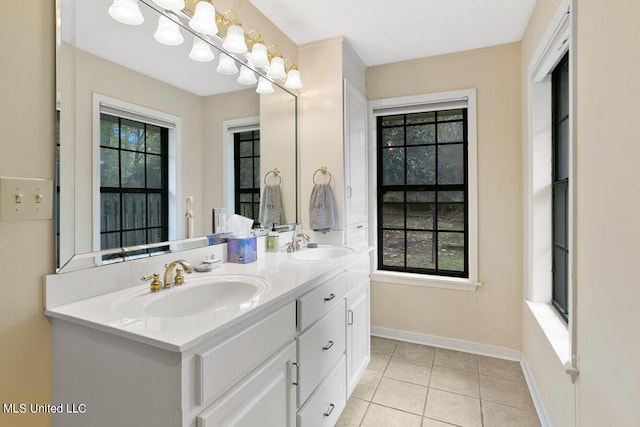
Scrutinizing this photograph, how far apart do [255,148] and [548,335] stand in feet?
6.22

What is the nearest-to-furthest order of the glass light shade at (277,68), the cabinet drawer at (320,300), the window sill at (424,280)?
the cabinet drawer at (320,300), the glass light shade at (277,68), the window sill at (424,280)

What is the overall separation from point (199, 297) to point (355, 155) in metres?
1.66

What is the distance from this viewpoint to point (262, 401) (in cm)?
104

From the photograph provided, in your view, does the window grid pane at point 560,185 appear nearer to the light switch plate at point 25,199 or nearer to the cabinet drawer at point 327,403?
the cabinet drawer at point 327,403

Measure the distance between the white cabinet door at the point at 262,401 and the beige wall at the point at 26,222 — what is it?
58 cm

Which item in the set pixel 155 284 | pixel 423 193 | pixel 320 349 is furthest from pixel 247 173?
pixel 423 193

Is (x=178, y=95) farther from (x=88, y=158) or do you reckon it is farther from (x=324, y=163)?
(x=324, y=163)

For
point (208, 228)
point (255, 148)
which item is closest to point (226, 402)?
point (208, 228)

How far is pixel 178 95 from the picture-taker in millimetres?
1458

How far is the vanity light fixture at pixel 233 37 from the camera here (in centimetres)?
165

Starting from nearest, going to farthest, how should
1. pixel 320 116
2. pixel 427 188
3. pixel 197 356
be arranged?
pixel 197 356 → pixel 320 116 → pixel 427 188

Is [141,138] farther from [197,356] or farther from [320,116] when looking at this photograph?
[320,116]

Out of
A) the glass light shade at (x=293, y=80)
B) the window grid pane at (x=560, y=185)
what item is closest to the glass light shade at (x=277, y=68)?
the glass light shade at (x=293, y=80)

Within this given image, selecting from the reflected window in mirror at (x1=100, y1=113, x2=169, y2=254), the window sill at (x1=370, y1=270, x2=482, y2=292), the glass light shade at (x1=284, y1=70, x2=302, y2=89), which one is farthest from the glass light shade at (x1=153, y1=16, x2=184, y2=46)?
the window sill at (x1=370, y1=270, x2=482, y2=292)
